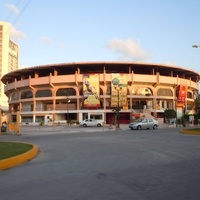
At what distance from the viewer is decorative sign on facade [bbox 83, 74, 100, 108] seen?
7356 centimetres

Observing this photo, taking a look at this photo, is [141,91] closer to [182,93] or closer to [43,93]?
[182,93]

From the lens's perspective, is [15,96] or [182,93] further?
[15,96]

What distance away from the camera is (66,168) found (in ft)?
31.2

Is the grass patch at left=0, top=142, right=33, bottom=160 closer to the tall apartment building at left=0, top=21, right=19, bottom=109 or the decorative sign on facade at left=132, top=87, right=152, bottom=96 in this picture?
the decorative sign on facade at left=132, top=87, right=152, bottom=96

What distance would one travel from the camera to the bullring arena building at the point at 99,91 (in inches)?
2911

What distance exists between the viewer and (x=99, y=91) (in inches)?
2965

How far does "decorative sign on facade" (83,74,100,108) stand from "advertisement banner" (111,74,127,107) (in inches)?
141

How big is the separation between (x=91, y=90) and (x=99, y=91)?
2.61 m

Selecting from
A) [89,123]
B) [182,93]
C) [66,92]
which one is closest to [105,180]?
[89,123]

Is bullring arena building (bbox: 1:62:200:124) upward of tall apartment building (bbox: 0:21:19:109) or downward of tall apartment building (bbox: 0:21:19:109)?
downward

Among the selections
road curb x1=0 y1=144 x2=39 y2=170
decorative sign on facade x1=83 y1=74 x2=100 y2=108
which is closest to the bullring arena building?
decorative sign on facade x1=83 y1=74 x2=100 y2=108

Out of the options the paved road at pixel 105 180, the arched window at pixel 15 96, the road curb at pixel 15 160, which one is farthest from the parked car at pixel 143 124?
the arched window at pixel 15 96

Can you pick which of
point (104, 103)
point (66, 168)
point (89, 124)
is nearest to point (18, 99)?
point (104, 103)

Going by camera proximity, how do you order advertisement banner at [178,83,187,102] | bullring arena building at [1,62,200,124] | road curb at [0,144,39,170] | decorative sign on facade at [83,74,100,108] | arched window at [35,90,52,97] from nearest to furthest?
road curb at [0,144,39,170] < decorative sign on facade at [83,74,100,108] < bullring arena building at [1,62,200,124] < advertisement banner at [178,83,187,102] < arched window at [35,90,52,97]
